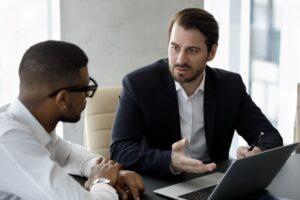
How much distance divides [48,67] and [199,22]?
38.4 inches

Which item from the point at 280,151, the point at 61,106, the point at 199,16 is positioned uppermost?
the point at 199,16

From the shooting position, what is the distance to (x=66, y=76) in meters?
1.42

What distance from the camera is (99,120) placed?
2441 mm

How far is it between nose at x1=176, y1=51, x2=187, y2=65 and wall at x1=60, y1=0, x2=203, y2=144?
4.67ft

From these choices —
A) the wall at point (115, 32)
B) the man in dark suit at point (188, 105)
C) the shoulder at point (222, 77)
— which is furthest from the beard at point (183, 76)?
the wall at point (115, 32)

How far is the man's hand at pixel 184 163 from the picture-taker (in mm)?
1629

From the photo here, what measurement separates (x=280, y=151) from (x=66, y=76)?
2.42ft

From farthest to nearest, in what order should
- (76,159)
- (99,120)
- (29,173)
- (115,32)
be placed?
(115,32), (99,120), (76,159), (29,173)

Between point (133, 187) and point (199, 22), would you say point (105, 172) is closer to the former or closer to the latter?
point (133, 187)

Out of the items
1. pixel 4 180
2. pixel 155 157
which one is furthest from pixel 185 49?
pixel 4 180

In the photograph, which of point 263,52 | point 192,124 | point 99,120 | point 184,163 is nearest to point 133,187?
point 184,163

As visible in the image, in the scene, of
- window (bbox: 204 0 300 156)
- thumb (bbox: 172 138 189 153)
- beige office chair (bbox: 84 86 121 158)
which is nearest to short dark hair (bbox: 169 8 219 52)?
beige office chair (bbox: 84 86 121 158)

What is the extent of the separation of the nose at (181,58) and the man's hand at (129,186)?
0.71 m

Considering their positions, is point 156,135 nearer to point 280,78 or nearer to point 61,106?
point 61,106
